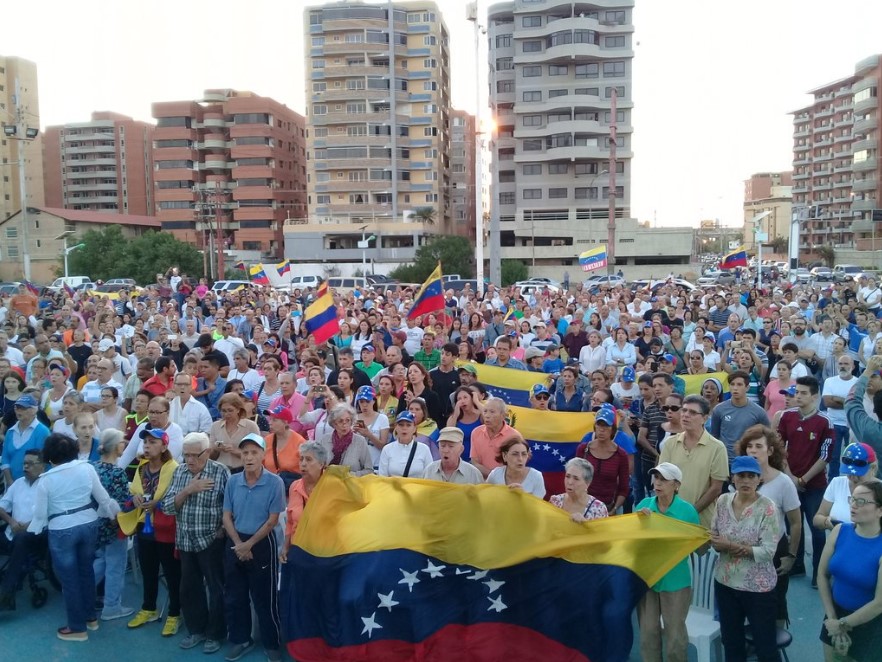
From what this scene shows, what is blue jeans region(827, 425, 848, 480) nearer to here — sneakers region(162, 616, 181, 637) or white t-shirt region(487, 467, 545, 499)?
white t-shirt region(487, 467, 545, 499)

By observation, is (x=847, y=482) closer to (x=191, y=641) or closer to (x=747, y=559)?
(x=747, y=559)

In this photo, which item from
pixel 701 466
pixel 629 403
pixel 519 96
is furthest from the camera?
pixel 519 96

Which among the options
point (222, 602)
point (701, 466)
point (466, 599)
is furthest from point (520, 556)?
point (222, 602)

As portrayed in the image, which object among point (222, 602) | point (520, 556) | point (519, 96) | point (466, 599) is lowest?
point (222, 602)

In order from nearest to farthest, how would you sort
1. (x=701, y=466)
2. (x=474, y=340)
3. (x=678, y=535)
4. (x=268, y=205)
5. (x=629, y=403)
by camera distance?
1. (x=678, y=535)
2. (x=701, y=466)
3. (x=629, y=403)
4. (x=474, y=340)
5. (x=268, y=205)

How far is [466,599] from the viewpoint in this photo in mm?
5117

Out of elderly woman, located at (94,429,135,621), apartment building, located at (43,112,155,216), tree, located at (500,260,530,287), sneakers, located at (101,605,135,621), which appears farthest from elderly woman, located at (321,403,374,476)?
apartment building, located at (43,112,155,216)

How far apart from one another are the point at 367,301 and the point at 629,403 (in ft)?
47.4

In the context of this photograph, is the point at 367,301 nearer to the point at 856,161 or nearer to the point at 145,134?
the point at 856,161

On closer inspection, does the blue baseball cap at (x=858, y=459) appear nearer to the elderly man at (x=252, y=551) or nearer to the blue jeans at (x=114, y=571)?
the elderly man at (x=252, y=551)

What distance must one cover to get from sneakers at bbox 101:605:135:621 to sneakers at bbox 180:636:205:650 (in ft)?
2.71

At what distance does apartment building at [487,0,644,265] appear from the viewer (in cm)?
6944

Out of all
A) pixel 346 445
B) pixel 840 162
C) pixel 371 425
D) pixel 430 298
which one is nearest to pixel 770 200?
pixel 840 162

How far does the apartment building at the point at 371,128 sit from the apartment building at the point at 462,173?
6.66 m
